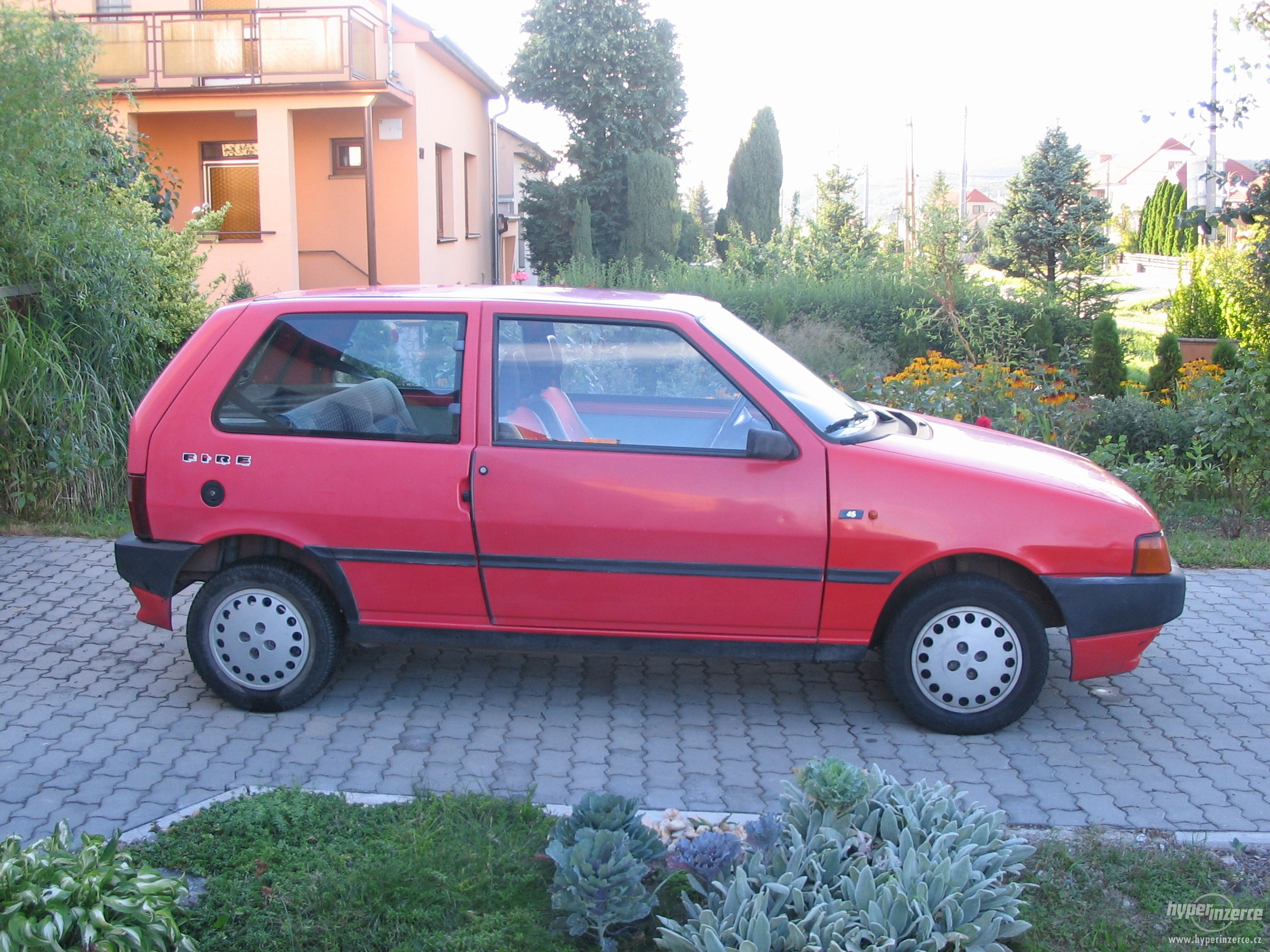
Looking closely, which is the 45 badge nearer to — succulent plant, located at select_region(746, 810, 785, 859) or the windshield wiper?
the windshield wiper

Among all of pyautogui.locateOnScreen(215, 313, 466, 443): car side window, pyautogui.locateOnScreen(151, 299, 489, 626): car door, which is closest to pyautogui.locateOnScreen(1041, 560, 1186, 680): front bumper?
pyautogui.locateOnScreen(151, 299, 489, 626): car door

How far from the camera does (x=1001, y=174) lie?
137 metres

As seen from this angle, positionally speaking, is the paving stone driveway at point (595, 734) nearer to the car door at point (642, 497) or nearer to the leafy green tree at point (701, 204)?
the car door at point (642, 497)

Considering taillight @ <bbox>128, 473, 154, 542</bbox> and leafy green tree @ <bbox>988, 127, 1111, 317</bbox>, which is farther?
leafy green tree @ <bbox>988, 127, 1111, 317</bbox>

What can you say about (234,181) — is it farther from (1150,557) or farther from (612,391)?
(1150,557)

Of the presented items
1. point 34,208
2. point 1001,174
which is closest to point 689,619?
point 34,208

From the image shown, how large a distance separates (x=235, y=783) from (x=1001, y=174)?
145 metres

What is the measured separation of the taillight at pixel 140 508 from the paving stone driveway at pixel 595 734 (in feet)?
2.58

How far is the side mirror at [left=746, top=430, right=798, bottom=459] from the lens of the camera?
4.48m

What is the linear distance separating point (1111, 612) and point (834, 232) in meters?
18.0

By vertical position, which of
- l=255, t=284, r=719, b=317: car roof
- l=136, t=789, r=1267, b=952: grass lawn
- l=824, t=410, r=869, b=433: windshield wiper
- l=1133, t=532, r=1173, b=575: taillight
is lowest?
l=136, t=789, r=1267, b=952: grass lawn

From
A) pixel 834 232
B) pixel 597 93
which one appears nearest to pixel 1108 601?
pixel 834 232

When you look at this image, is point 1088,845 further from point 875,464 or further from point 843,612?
point 875,464

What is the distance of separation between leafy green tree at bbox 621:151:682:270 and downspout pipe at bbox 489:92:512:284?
3.72 m
